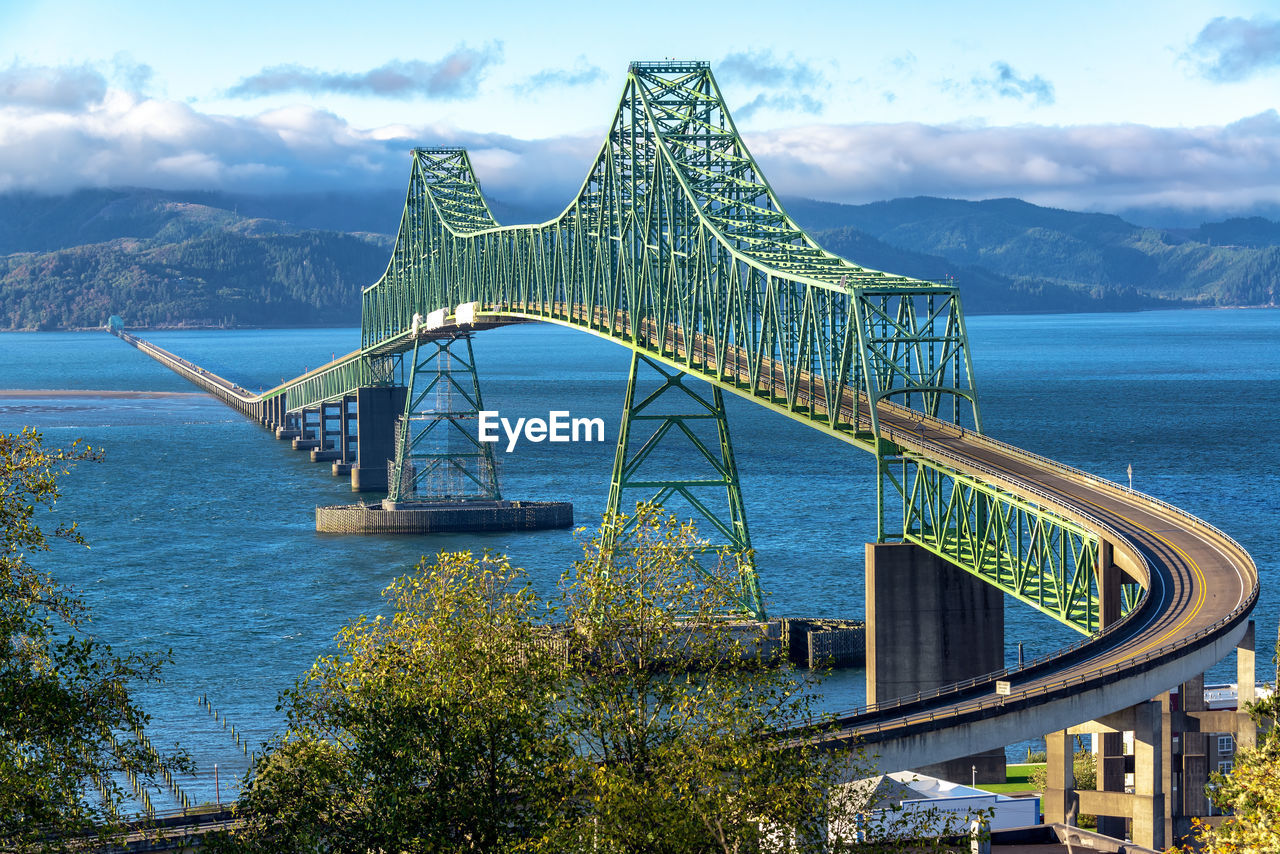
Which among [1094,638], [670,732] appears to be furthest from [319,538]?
[670,732]

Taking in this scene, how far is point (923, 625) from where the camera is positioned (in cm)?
6056

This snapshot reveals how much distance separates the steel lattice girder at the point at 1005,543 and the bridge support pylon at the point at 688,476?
26.0 ft

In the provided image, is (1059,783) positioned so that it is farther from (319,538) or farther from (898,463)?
(319,538)

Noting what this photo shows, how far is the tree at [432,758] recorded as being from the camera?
89.9ft

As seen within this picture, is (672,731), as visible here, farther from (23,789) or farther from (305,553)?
(305,553)

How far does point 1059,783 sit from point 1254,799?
66.2 feet

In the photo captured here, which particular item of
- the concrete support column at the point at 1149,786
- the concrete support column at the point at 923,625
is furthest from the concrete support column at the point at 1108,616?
the concrete support column at the point at 923,625

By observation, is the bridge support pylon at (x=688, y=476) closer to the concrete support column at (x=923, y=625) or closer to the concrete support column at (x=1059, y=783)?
the concrete support column at (x=923, y=625)

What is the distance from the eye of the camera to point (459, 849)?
2708cm

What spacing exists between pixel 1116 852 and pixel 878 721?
23.0 ft

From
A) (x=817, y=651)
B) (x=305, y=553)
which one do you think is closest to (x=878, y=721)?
(x=817, y=651)

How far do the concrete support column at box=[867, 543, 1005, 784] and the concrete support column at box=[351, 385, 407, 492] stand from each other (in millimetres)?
98031

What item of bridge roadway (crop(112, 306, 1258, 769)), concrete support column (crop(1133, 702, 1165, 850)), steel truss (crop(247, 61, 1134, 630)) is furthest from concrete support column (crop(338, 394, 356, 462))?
concrete support column (crop(1133, 702, 1165, 850))

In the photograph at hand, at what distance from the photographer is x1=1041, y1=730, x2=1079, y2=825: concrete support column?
47094 mm
